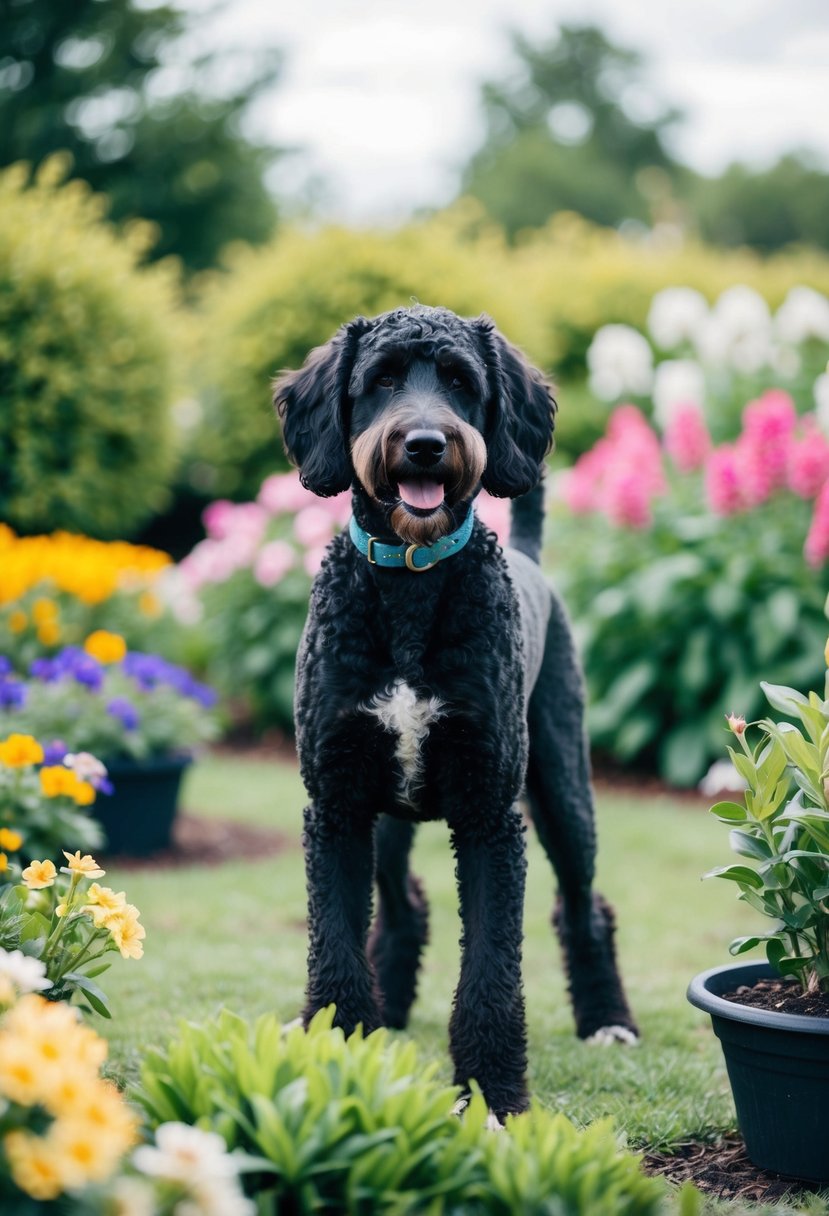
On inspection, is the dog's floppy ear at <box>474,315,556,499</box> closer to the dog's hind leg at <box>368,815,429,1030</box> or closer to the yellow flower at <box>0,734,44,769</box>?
the dog's hind leg at <box>368,815,429,1030</box>

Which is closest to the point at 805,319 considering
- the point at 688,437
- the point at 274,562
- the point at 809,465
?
the point at 688,437

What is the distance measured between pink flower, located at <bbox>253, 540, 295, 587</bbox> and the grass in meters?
1.67

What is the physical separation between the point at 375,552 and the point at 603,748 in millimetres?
5392

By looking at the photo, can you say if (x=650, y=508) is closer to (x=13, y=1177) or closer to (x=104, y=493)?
(x=104, y=493)

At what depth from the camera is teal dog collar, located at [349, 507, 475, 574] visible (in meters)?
2.96

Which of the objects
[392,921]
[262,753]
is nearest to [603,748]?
[262,753]

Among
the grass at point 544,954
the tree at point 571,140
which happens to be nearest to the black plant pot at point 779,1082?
the grass at point 544,954

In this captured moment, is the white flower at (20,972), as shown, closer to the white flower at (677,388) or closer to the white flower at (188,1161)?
the white flower at (188,1161)

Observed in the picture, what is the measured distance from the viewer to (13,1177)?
1732 mm

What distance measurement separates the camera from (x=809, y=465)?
7133mm

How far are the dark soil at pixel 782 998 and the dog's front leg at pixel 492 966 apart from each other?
1.66 feet

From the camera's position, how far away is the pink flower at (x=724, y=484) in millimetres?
7301

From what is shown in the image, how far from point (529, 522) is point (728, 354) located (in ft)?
20.2

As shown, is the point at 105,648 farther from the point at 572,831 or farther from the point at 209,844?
the point at 572,831
